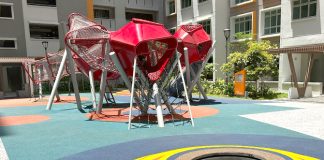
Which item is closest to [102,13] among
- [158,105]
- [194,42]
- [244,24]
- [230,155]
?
[244,24]

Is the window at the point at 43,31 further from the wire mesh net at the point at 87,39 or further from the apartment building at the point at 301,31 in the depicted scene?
the apartment building at the point at 301,31

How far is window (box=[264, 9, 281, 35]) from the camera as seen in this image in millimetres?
26156

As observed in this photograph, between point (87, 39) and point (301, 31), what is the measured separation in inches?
752

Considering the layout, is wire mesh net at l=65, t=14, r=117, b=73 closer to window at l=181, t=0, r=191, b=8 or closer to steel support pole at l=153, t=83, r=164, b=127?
steel support pole at l=153, t=83, r=164, b=127

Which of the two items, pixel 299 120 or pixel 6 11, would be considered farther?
pixel 6 11

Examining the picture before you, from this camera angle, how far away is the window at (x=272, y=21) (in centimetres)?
2616

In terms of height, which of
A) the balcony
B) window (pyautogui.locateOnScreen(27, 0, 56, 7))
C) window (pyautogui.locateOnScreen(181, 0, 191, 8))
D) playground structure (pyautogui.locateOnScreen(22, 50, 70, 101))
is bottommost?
playground structure (pyautogui.locateOnScreen(22, 50, 70, 101))

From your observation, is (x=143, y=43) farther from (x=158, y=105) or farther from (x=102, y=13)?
(x=102, y=13)

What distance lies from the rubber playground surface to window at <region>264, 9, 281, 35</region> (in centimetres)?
1673

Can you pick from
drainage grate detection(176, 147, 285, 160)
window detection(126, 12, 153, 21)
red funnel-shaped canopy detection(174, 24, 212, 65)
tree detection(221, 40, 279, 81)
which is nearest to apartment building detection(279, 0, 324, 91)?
tree detection(221, 40, 279, 81)

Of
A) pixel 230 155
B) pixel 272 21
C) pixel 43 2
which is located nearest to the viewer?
pixel 230 155

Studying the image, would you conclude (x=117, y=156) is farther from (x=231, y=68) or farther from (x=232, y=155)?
(x=231, y=68)

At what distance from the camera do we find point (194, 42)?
1647cm

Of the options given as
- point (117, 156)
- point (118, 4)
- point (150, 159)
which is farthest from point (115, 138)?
point (118, 4)
